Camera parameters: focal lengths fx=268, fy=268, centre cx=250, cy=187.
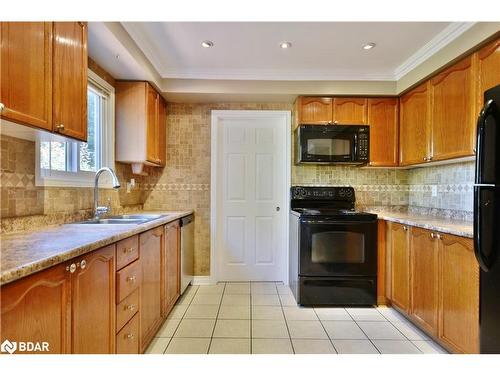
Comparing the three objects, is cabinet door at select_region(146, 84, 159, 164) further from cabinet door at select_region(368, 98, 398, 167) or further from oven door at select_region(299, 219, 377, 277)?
cabinet door at select_region(368, 98, 398, 167)

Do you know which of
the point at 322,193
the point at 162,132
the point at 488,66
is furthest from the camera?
the point at 322,193

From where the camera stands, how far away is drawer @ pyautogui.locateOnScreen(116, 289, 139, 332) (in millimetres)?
1419

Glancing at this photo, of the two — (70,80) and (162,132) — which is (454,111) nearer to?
(70,80)

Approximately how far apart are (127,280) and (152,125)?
176 cm

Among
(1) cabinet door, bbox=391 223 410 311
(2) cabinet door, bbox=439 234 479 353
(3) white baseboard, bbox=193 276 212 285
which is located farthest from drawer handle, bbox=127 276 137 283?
(1) cabinet door, bbox=391 223 410 311

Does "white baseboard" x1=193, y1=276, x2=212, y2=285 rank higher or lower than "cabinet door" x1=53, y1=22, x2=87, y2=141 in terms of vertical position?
lower

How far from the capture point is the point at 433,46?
229 centimetres

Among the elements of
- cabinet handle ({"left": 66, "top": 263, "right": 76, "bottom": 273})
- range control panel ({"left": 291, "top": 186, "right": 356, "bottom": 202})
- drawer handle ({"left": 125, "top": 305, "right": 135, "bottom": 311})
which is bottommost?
drawer handle ({"left": 125, "top": 305, "right": 135, "bottom": 311})

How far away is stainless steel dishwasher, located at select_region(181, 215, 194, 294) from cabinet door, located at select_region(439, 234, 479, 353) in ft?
7.27

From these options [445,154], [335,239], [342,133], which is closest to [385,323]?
[335,239]

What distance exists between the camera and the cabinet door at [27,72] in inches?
42.1

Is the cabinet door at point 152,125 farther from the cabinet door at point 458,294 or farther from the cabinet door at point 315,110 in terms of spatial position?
the cabinet door at point 458,294

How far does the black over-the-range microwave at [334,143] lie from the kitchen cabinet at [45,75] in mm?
2098

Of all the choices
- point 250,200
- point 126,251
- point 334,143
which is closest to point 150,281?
point 126,251
